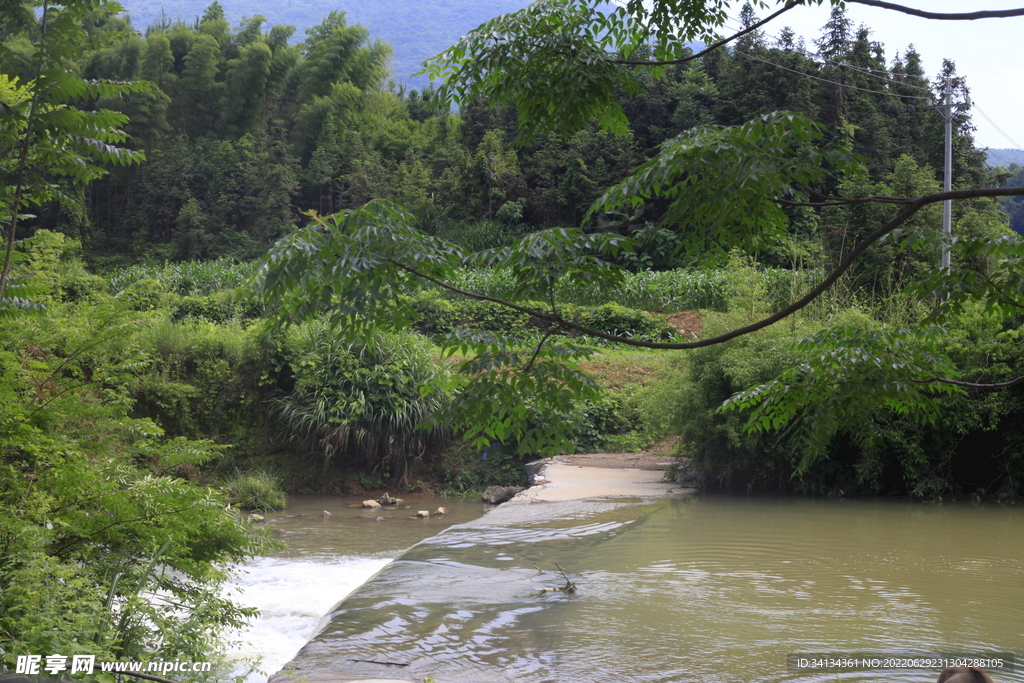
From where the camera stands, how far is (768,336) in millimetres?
9570

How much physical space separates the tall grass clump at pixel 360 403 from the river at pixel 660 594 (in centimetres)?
263

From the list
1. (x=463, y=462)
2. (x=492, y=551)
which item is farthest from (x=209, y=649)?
(x=463, y=462)

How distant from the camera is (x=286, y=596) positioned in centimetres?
654

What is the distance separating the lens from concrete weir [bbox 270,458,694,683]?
4367 mm

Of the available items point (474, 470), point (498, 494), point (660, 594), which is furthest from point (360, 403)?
point (660, 594)

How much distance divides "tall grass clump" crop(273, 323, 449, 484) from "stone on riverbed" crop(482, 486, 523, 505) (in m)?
1.22

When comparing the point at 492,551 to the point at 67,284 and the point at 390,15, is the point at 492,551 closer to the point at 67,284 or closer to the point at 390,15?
the point at 67,284

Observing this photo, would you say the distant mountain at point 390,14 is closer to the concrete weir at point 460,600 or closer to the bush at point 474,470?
the bush at point 474,470

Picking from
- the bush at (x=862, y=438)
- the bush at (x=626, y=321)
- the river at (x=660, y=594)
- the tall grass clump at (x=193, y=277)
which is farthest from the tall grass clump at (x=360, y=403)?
the tall grass clump at (x=193, y=277)

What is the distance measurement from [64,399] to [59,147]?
182 cm

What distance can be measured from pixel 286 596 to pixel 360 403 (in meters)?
5.09

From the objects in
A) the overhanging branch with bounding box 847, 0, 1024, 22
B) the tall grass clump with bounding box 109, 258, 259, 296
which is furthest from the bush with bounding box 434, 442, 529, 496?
the tall grass clump with bounding box 109, 258, 259, 296

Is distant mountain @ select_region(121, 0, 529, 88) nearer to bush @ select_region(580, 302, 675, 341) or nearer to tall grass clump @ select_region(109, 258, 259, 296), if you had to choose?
tall grass clump @ select_region(109, 258, 259, 296)

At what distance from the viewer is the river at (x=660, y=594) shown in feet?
14.6
